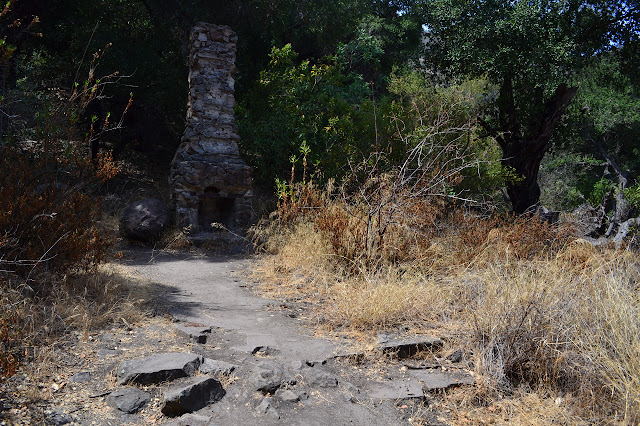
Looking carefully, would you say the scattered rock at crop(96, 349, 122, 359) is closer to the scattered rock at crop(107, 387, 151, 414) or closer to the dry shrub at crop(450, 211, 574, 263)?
the scattered rock at crop(107, 387, 151, 414)

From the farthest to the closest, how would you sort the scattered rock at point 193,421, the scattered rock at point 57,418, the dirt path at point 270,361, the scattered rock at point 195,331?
the scattered rock at point 195,331 → the dirt path at point 270,361 → the scattered rock at point 193,421 → the scattered rock at point 57,418

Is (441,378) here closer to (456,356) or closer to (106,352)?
(456,356)

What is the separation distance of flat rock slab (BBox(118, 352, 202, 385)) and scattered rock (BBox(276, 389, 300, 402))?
1.96 ft

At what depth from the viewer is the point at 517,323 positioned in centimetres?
376

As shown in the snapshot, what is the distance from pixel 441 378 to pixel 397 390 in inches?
15.0

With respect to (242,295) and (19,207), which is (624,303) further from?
(19,207)

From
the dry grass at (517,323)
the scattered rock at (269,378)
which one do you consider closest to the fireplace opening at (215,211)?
the dry grass at (517,323)

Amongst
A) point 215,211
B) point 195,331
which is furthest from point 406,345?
point 215,211

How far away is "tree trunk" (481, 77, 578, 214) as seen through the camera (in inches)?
421

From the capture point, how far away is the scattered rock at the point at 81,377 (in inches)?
127

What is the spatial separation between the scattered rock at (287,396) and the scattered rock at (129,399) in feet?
2.65

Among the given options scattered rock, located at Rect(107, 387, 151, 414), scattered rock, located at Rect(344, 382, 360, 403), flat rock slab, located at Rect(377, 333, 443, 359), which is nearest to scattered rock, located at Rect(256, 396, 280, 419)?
scattered rock, located at Rect(344, 382, 360, 403)

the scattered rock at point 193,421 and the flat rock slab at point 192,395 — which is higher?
the flat rock slab at point 192,395

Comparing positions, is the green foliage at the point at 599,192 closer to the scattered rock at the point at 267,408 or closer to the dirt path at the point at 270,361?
the dirt path at the point at 270,361
